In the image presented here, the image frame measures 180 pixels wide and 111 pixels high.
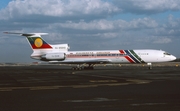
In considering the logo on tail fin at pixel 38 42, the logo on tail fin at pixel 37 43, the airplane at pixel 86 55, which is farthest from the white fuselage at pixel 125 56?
the logo on tail fin at pixel 38 42

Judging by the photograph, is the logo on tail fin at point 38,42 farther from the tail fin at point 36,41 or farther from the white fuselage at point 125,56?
the white fuselage at point 125,56

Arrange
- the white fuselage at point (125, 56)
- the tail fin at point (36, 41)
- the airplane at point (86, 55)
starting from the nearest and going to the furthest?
the white fuselage at point (125, 56), the airplane at point (86, 55), the tail fin at point (36, 41)

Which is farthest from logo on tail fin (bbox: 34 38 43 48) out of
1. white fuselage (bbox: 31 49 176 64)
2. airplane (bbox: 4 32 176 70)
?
white fuselage (bbox: 31 49 176 64)

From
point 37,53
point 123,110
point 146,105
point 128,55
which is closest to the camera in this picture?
point 123,110

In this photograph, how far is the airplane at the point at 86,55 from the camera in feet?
150

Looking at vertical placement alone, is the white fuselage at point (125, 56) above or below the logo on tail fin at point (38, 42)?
below

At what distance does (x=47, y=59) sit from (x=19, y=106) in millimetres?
39917

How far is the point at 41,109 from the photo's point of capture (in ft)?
28.4

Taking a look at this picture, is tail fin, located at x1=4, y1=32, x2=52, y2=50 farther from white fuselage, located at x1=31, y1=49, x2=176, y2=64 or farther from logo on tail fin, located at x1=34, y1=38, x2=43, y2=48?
white fuselage, located at x1=31, y1=49, x2=176, y2=64

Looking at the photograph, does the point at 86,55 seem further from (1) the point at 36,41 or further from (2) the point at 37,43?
(1) the point at 36,41

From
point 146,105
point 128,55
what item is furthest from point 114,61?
point 146,105

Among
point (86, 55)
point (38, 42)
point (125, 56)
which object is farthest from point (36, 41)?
point (125, 56)

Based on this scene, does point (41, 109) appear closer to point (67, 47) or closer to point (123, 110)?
point (123, 110)

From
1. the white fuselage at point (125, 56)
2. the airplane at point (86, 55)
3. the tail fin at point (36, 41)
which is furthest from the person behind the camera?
the tail fin at point (36, 41)
